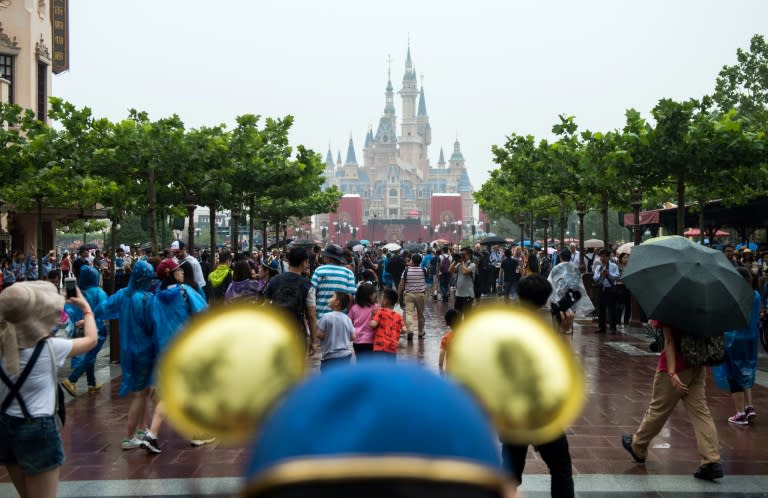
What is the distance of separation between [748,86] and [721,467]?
3094 centimetres

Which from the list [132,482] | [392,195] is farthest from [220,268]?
[392,195]

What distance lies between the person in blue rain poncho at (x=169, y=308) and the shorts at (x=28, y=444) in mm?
2501

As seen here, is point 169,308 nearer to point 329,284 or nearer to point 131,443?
point 131,443

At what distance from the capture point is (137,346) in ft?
20.5

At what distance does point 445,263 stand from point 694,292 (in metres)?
15.2

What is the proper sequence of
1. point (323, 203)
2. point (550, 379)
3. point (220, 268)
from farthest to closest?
point (323, 203) < point (220, 268) < point (550, 379)

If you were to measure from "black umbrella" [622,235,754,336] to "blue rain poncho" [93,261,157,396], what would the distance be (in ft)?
12.5

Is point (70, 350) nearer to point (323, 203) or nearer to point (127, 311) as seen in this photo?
point (127, 311)

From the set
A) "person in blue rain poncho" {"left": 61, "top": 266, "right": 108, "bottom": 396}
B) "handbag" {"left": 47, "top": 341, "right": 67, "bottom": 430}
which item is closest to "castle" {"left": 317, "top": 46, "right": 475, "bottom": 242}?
"person in blue rain poncho" {"left": 61, "top": 266, "right": 108, "bottom": 396}

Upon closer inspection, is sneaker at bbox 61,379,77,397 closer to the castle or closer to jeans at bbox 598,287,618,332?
jeans at bbox 598,287,618,332

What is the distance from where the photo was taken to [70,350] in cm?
370

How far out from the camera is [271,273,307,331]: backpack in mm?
6629

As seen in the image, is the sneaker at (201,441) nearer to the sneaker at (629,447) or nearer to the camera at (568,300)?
the sneaker at (629,447)

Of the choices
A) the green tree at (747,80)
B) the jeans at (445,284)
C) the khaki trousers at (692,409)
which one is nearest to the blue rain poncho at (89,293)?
the khaki trousers at (692,409)
